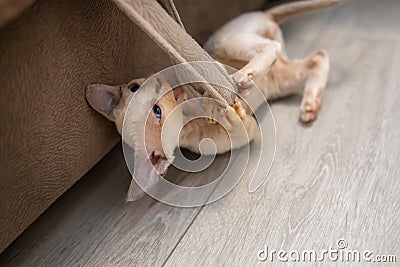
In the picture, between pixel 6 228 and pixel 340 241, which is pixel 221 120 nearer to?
pixel 340 241

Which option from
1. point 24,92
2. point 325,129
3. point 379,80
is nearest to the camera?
point 24,92

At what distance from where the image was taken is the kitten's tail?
1223 mm

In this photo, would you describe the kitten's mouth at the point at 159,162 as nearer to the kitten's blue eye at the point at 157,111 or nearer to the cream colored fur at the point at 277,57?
the kitten's blue eye at the point at 157,111

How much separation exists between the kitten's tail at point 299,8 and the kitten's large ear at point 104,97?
20.8 inches

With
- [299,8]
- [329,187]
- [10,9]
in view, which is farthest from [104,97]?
[299,8]

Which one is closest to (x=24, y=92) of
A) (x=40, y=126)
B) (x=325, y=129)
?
(x=40, y=126)

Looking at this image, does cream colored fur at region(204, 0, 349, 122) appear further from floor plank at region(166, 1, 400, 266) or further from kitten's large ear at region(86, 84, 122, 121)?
kitten's large ear at region(86, 84, 122, 121)

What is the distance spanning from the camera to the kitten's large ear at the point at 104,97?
918 millimetres

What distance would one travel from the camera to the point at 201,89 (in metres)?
0.96

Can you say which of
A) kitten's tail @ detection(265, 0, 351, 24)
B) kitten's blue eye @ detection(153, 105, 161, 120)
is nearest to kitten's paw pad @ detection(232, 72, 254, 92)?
kitten's blue eye @ detection(153, 105, 161, 120)

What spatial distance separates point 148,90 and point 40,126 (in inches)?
8.7

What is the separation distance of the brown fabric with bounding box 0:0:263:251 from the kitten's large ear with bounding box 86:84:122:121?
0.04ft

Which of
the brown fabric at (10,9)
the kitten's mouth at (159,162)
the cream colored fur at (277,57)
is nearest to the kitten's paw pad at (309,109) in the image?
the cream colored fur at (277,57)

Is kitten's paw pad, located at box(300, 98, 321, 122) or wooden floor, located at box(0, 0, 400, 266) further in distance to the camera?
kitten's paw pad, located at box(300, 98, 321, 122)
